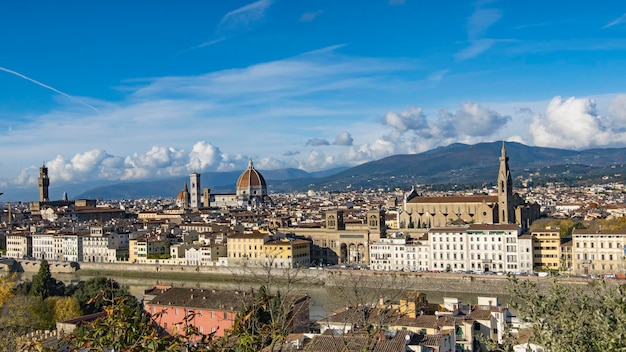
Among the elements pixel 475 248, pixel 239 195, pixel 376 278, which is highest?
pixel 239 195

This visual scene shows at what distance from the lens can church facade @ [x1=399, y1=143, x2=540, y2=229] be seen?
4206 centimetres

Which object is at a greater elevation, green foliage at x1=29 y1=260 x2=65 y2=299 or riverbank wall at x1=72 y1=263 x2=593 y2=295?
green foliage at x1=29 y1=260 x2=65 y2=299

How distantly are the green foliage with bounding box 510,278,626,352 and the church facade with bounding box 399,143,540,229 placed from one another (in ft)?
118

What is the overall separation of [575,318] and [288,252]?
31.6m

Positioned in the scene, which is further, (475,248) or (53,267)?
(53,267)

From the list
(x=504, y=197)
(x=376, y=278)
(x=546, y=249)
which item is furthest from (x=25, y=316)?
(x=504, y=197)

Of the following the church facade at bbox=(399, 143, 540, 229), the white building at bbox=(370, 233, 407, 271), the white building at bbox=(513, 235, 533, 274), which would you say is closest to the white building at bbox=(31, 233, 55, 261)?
the white building at bbox=(370, 233, 407, 271)

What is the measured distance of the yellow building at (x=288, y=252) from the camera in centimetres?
3642

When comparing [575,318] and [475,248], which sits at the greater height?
[575,318]

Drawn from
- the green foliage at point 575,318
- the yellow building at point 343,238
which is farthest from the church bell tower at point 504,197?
the green foliage at point 575,318

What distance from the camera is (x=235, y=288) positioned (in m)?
31.6

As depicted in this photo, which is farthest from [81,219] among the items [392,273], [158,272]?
[392,273]

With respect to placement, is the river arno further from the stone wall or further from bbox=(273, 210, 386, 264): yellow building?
bbox=(273, 210, 386, 264): yellow building

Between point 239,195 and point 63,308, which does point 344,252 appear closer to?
point 63,308
